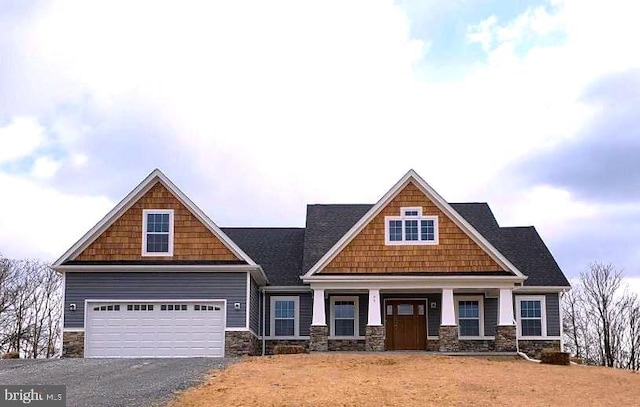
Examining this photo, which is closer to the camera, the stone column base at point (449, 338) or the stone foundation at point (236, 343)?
the stone foundation at point (236, 343)

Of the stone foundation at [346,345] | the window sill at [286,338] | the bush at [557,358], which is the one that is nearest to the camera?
the bush at [557,358]

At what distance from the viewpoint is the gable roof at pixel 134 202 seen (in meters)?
27.3

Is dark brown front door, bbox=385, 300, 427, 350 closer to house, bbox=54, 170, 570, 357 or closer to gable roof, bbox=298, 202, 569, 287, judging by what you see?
house, bbox=54, 170, 570, 357

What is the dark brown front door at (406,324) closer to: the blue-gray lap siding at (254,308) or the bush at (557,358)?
the blue-gray lap siding at (254,308)

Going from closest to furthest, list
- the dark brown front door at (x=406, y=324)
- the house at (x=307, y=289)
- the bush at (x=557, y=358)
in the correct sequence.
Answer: the bush at (x=557, y=358)
the house at (x=307, y=289)
the dark brown front door at (x=406, y=324)

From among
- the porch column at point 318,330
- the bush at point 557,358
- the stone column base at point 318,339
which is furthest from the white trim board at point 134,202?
the bush at point 557,358

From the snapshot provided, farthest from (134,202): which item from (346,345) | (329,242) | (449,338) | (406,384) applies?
(406,384)

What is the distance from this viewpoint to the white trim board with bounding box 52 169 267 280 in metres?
27.3

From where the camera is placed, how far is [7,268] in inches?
2013

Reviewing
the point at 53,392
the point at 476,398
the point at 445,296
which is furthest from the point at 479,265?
the point at 53,392

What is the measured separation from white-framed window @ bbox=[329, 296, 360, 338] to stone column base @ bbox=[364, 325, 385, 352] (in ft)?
7.78

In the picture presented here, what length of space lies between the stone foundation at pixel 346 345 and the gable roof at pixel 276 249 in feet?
8.79

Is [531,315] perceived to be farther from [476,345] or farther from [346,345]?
[346,345]

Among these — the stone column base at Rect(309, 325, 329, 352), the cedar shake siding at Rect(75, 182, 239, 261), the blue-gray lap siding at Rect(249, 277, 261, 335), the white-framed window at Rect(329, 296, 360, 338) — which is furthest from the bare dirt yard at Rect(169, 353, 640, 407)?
the white-framed window at Rect(329, 296, 360, 338)
